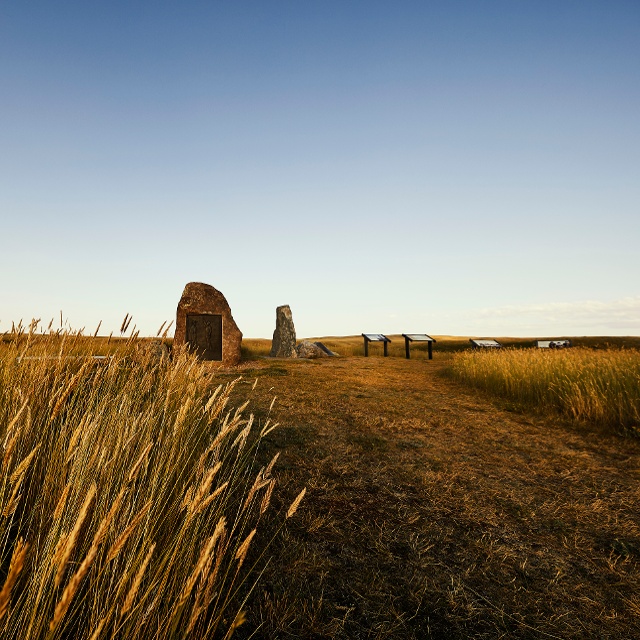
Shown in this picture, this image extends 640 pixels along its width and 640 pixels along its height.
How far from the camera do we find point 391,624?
208 cm

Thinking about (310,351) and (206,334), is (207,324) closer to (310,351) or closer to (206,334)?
(206,334)

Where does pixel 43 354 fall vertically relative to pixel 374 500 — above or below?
above

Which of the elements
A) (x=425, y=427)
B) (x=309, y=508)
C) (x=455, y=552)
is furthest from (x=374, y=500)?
(x=425, y=427)

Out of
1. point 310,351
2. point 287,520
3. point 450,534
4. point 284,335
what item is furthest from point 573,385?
point 310,351

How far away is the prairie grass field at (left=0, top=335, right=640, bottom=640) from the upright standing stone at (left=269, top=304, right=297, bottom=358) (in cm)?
1096

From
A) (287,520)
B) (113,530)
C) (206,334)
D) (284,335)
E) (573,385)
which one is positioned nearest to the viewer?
(113,530)

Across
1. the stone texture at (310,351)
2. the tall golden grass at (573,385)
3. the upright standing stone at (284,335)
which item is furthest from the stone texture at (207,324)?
the tall golden grass at (573,385)

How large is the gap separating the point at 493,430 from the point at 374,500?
3377mm

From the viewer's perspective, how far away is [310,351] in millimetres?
17906

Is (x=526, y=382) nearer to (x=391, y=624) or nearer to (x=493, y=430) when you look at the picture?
(x=493, y=430)

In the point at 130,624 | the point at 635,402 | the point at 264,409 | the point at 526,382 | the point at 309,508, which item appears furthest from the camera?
the point at 526,382

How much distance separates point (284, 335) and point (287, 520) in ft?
46.8

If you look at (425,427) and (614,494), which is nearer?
(614,494)

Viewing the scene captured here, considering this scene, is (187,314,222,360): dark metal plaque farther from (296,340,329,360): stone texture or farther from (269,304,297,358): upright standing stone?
(296,340,329,360): stone texture
